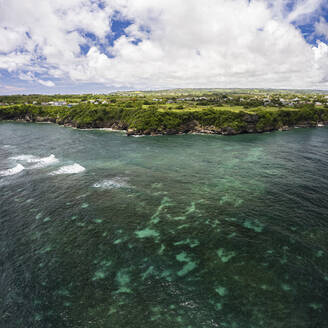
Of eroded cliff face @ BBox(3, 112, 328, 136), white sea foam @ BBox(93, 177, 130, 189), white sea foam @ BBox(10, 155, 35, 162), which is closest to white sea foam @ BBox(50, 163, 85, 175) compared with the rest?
white sea foam @ BBox(93, 177, 130, 189)

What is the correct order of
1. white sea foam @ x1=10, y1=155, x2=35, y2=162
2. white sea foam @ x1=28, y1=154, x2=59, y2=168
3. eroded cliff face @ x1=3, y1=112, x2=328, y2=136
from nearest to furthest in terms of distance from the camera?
white sea foam @ x1=28, y1=154, x2=59, y2=168, white sea foam @ x1=10, y1=155, x2=35, y2=162, eroded cliff face @ x1=3, y1=112, x2=328, y2=136

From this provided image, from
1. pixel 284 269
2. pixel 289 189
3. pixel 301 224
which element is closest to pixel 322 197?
pixel 289 189

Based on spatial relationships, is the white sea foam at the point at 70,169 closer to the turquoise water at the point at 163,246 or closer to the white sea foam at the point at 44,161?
the turquoise water at the point at 163,246

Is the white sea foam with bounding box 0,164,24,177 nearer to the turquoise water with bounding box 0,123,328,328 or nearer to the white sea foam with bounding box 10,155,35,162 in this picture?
the turquoise water with bounding box 0,123,328,328

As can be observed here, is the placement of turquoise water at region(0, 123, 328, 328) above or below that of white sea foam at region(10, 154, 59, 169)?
below

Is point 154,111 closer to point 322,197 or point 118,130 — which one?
point 118,130

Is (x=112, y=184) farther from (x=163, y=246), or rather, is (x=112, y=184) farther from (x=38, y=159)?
(x=38, y=159)

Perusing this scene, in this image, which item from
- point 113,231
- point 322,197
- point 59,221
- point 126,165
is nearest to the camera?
point 113,231
